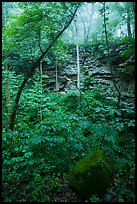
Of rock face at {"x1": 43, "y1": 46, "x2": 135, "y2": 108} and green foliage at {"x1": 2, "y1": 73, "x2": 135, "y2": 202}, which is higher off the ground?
rock face at {"x1": 43, "y1": 46, "x2": 135, "y2": 108}

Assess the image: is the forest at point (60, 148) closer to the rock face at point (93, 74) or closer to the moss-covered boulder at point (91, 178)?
the moss-covered boulder at point (91, 178)

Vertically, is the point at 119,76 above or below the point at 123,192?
above

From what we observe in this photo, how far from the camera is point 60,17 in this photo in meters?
5.64

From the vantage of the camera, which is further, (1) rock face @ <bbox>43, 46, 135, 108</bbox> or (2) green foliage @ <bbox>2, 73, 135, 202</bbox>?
(1) rock face @ <bbox>43, 46, 135, 108</bbox>

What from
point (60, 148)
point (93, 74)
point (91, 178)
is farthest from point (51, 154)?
point (93, 74)

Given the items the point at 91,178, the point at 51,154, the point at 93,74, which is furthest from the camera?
the point at 93,74

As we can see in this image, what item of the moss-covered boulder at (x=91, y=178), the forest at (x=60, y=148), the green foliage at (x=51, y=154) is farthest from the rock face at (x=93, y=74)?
the moss-covered boulder at (x=91, y=178)

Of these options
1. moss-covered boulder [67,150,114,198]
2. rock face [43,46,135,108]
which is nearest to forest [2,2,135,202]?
moss-covered boulder [67,150,114,198]

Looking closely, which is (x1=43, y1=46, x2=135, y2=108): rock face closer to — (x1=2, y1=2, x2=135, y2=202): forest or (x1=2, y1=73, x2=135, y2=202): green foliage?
(x1=2, y1=2, x2=135, y2=202): forest

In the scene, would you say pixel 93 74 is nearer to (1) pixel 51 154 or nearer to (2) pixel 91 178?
(1) pixel 51 154

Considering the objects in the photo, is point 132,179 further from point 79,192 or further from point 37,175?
point 37,175

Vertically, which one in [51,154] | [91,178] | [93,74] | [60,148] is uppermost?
[93,74]

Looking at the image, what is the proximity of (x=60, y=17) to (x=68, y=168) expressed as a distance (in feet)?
17.2

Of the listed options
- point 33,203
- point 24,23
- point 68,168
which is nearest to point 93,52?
point 24,23
